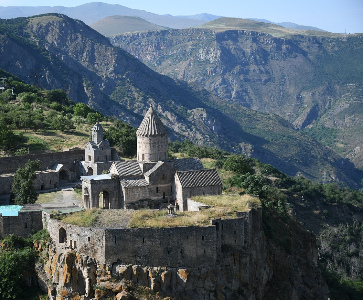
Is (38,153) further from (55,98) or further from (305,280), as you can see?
(55,98)

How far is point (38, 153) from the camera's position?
65.4 meters

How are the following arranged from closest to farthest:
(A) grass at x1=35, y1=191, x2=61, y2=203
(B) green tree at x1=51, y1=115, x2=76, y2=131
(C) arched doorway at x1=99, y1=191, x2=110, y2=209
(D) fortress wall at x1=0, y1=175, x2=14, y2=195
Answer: (C) arched doorway at x1=99, y1=191, x2=110, y2=209
(A) grass at x1=35, y1=191, x2=61, y2=203
(D) fortress wall at x1=0, y1=175, x2=14, y2=195
(B) green tree at x1=51, y1=115, x2=76, y2=131

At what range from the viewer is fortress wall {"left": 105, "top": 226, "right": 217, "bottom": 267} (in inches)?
1499

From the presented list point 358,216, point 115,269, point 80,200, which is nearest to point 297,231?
point 80,200

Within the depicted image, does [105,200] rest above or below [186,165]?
Answer: below

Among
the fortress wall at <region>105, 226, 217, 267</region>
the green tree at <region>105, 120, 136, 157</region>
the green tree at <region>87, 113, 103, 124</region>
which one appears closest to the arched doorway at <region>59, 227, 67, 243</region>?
the fortress wall at <region>105, 226, 217, 267</region>

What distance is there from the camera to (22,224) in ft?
141

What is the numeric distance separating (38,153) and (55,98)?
44.4 metres

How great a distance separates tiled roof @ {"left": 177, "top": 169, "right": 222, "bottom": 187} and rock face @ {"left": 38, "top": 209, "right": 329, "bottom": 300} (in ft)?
17.2

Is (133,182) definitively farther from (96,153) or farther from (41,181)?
(41,181)

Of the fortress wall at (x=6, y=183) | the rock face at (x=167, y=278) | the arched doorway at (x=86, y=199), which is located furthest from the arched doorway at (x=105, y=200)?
the fortress wall at (x=6, y=183)

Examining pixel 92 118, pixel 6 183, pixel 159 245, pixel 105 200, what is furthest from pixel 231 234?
pixel 92 118

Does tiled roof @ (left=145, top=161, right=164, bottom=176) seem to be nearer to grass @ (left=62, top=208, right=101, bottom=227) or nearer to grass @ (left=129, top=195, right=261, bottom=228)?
grass @ (left=129, top=195, right=261, bottom=228)

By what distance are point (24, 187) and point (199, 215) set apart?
17811 millimetres
